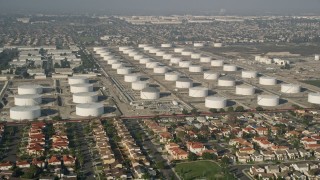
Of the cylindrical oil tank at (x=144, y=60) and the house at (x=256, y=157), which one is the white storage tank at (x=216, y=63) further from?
the house at (x=256, y=157)

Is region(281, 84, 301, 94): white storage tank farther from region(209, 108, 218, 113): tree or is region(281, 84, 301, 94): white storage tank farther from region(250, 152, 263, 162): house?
region(250, 152, 263, 162): house

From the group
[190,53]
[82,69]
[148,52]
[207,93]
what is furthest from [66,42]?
[207,93]

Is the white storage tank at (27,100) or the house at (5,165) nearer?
the house at (5,165)

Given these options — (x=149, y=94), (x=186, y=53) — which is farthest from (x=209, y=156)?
(x=186, y=53)

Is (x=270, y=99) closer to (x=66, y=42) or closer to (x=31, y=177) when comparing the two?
(x=31, y=177)

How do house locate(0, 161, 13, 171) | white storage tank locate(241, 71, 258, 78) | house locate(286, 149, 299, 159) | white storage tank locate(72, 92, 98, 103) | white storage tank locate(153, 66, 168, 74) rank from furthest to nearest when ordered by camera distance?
white storage tank locate(153, 66, 168, 74)
white storage tank locate(241, 71, 258, 78)
white storage tank locate(72, 92, 98, 103)
house locate(286, 149, 299, 159)
house locate(0, 161, 13, 171)

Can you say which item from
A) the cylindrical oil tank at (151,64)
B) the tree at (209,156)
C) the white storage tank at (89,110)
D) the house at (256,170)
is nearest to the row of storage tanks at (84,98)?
the white storage tank at (89,110)

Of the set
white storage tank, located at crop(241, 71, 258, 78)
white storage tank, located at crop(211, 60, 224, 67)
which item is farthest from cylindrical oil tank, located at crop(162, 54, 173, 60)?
white storage tank, located at crop(241, 71, 258, 78)

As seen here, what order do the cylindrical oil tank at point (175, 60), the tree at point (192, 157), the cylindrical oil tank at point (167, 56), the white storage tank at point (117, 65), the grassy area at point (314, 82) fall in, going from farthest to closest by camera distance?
the cylindrical oil tank at point (167, 56) → the cylindrical oil tank at point (175, 60) → the white storage tank at point (117, 65) → the grassy area at point (314, 82) → the tree at point (192, 157)
